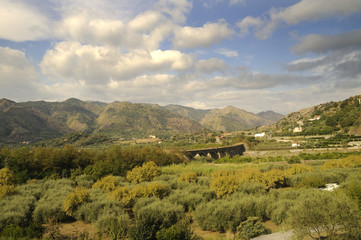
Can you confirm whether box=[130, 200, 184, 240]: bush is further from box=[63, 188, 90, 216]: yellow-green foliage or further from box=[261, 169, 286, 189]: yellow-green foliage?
box=[261, 169, 286, 189]: yellow-green foliage

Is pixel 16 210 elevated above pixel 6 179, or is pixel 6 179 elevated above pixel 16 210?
pixel 6 179

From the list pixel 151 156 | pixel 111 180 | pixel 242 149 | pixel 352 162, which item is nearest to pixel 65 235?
pixel 111 180

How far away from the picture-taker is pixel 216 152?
6900 centimetres

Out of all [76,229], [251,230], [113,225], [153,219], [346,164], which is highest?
[113,225]

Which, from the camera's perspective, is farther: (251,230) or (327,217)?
(251,230)

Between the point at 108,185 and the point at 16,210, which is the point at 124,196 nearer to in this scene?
the point at 108,185

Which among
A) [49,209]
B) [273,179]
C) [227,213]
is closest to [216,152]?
[273,179]

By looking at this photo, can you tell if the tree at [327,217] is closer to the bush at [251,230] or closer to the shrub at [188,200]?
the bush at [251,230]

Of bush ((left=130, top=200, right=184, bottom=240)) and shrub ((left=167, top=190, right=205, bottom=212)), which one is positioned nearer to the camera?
Answer: bush ((left=130, top=200, right=184, bottom=240))

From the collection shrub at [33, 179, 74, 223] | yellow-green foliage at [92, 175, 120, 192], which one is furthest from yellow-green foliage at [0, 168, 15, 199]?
yellow-green foliage at [92, 175, 120, 192]

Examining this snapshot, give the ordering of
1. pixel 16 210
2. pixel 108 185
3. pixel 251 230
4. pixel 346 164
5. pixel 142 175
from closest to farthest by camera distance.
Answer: pixel 251 230 < pixel 16 210 < pixel 108 185 < pixel 142 175 < pixel 346 164

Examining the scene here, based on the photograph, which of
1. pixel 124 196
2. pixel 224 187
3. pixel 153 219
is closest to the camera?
pixel 153 219

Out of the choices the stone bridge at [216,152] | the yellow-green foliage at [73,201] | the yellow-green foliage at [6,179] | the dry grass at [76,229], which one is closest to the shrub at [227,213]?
the dry grass at [76,229]

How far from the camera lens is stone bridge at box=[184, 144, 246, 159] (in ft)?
193
